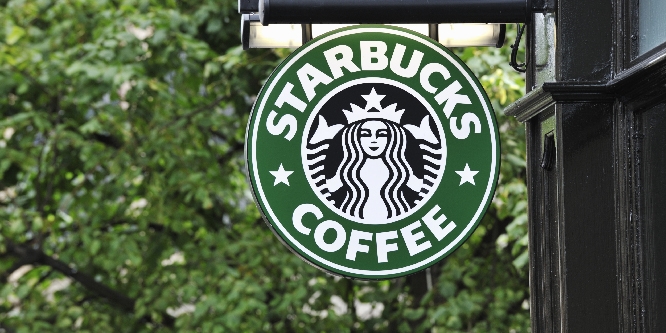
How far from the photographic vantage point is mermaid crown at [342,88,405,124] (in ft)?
8.98

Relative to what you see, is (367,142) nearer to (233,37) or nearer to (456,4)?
(456,4)

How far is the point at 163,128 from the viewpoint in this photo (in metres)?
7.33

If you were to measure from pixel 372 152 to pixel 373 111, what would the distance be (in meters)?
0.13

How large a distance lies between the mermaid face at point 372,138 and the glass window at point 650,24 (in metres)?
0.77

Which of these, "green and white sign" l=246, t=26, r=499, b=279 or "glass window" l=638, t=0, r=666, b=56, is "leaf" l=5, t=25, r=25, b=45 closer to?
"green and white sign" l=246, t=26, r=499, b=279

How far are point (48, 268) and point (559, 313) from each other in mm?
6301

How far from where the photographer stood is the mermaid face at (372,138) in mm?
2707

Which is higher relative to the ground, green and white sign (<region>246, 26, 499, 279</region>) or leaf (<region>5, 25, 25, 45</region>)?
leaf (<region>5, 25, 25, 45</region>)

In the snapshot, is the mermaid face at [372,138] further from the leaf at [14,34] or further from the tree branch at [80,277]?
the tree branch at [80,277]

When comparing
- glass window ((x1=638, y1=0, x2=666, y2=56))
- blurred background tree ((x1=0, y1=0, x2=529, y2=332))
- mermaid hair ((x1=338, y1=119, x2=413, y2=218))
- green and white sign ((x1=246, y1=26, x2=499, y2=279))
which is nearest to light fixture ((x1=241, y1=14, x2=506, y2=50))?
green and white sign ((x1=246, y1=26, x2=499, y2=279))

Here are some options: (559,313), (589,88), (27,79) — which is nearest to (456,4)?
(589,88)

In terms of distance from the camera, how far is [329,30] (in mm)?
3131

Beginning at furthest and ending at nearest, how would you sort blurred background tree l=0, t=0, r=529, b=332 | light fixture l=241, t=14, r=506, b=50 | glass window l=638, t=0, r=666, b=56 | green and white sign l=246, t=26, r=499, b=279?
blurred background tree l=0, t=0, r=529, b=332 < light fixture l=241, t=14, r=506, b=50 < green and white sign l=246, t=26, r=499, b=279 < glass window l=638, t=0, r=666, b=56

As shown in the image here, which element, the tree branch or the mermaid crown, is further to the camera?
the tree branch
